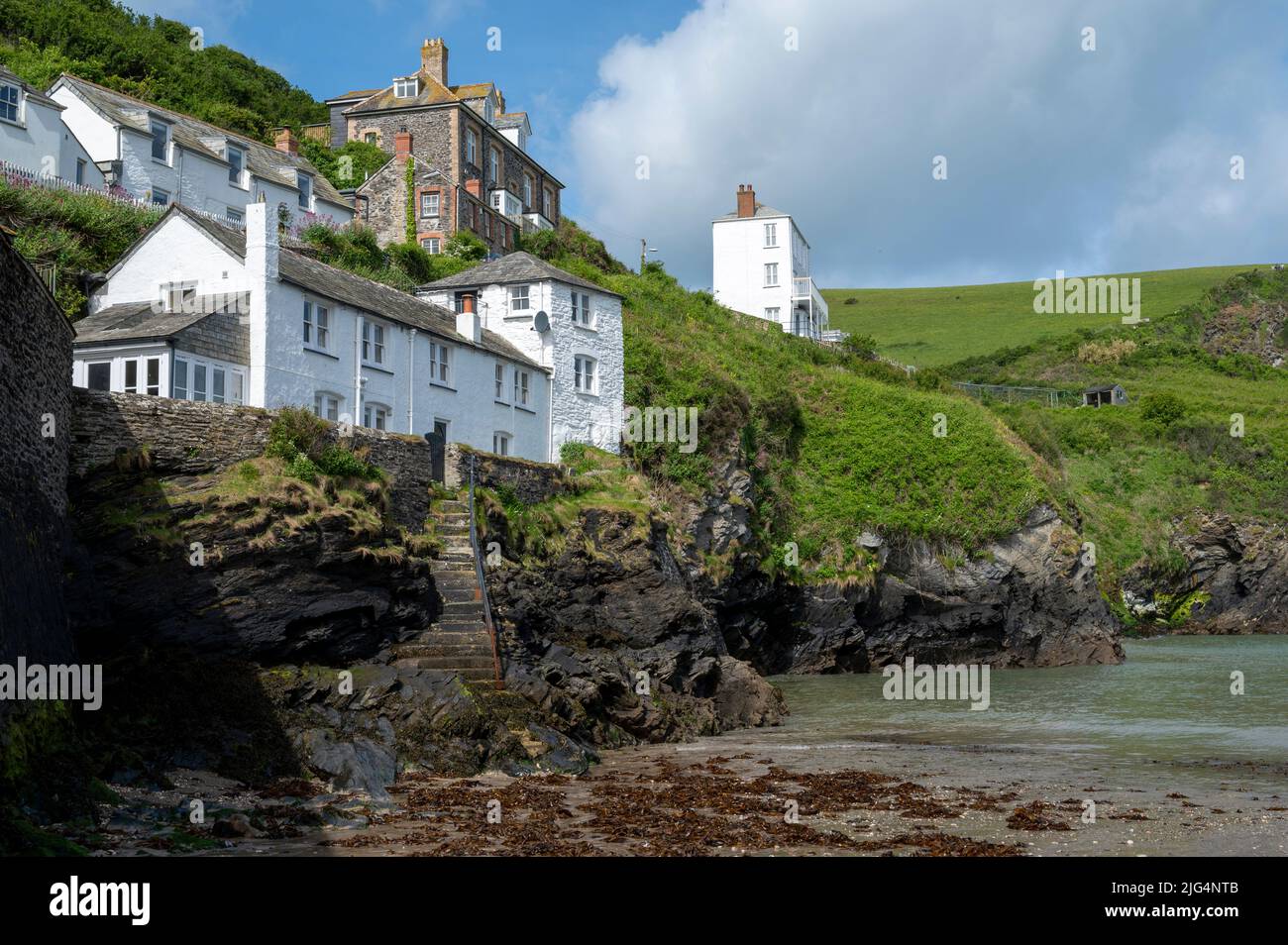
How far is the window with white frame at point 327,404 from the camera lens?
1228 inches

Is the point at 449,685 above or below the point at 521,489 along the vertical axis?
below

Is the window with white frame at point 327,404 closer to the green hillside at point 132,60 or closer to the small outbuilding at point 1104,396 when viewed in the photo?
the green hillside at point 132,60

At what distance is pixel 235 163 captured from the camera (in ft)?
173

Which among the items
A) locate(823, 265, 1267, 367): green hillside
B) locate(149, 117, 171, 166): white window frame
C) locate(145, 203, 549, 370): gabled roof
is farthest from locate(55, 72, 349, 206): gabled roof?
locate(823, 265, 1267, 367): green hillside

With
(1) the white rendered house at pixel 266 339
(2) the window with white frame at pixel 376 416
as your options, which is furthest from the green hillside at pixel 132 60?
(2) the window with white frame at pixel 376 416

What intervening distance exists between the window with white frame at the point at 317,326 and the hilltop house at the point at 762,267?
46237 mm

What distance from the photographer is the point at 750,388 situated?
165ft

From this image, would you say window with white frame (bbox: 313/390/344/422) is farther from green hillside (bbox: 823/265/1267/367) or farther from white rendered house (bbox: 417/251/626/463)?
green hillside (bbox: 823/265/1267/367)

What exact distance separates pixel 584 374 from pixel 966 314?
8248 cm

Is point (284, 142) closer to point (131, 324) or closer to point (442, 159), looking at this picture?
point (442, 159)

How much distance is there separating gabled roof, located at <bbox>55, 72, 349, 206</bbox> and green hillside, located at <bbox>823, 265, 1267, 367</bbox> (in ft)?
174

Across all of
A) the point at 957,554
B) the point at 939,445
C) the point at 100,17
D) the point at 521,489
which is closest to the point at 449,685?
the point at 521,489
